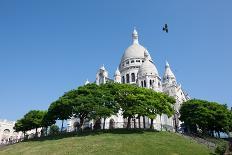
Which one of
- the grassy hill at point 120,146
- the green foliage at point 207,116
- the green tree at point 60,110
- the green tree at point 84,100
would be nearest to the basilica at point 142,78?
the green foliage at point 207,116

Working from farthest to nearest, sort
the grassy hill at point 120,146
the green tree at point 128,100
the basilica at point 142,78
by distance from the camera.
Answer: the basilica at point 142,78, the green tree at point 128,100, the grassy hill at point 120,146

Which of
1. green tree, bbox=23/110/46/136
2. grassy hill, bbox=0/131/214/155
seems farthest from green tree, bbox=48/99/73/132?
green tree, bbox=23/110/46/136

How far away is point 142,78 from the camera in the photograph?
85.8 meters

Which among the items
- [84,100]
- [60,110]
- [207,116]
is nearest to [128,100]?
[84,100]

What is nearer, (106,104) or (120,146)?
(120,146)

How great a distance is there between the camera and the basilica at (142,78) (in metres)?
77.7

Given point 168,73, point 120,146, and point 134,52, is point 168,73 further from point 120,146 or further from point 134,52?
point 120,146

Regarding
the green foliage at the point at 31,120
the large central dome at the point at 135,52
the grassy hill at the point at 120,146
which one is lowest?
the grassy hill at the point at 120,146

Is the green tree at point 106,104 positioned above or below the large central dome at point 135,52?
below

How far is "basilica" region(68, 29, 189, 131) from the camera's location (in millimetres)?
77662

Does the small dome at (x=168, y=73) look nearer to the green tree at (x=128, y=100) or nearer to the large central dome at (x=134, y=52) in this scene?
the large central dome at (x=134, y=52)

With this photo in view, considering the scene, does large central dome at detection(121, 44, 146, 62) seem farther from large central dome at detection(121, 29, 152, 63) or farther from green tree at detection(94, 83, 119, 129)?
green tree at detection(94, 83, 119, 129)

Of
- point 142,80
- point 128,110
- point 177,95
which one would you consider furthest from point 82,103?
point 177,95

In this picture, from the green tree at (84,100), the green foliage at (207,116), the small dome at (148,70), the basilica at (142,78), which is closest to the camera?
the green tree at (84,100)
